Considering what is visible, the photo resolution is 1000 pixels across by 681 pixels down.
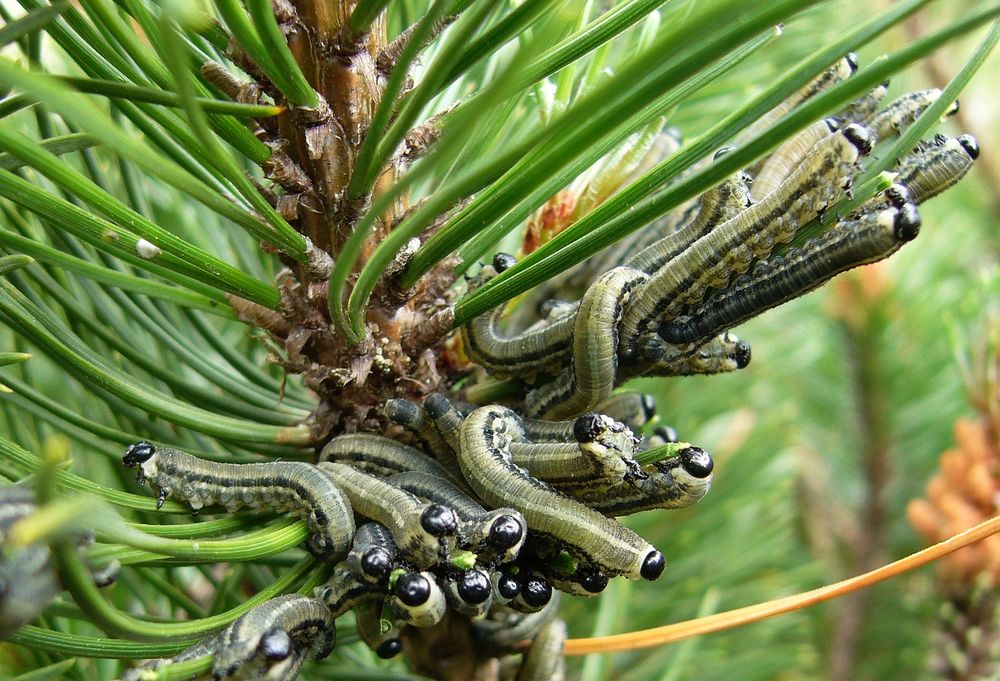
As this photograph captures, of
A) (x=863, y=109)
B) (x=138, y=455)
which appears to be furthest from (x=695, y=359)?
(x=138, y=455)

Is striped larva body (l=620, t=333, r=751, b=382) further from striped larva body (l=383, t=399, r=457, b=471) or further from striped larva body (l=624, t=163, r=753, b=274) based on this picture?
striped larva body (l=383, t=399, r=457, b=471)

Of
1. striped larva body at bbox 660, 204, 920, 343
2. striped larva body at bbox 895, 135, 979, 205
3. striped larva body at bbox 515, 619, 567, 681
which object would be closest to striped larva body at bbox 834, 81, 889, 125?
striped larva body at bbox 895, 135, 979, 205

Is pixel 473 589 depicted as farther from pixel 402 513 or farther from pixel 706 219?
pixel 706 219

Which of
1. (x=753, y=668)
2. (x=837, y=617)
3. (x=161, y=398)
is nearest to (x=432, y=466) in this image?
(x=161, y=398)

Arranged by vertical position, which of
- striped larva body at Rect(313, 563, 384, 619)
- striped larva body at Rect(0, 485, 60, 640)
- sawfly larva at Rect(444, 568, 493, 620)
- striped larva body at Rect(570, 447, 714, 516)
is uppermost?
striped larva body at Rect(0, 485, 60, 640)

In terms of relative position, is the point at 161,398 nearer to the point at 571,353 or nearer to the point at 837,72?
the point at 571,353

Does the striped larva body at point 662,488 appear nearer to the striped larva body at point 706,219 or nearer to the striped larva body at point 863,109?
the striped larva body at point 706,219

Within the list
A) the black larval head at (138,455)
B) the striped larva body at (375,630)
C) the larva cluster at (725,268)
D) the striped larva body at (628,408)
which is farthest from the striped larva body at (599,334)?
the black larval head at (138,455)
